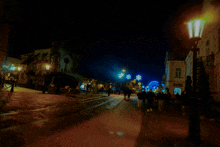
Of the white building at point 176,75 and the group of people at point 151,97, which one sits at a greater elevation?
the white building at point 176,75

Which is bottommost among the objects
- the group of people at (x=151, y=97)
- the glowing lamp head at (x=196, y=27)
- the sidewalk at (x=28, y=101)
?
the sidewalk at (x=28, y=101)

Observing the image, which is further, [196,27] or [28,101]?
[28,101]

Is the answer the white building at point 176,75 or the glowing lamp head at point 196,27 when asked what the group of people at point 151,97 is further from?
the white building at point 176,75

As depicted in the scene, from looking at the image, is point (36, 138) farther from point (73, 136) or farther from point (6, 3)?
point (6, 3)

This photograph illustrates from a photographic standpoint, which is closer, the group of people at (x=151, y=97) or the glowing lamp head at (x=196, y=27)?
the glowing lamp head at (x=196, y=27)

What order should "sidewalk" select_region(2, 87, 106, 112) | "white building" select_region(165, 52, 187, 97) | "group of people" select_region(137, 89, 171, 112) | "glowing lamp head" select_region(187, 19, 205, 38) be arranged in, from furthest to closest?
"white building" select_region(165, 52, 187, 97)
"group of people" select_region(137, 89, 171, 112)
"sidewalk" select_region(2, 87, 106, 112)
"glowing lamp head" select_region(187, 19, 205, 38)

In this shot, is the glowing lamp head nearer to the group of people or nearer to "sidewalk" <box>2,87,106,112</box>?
the group of people

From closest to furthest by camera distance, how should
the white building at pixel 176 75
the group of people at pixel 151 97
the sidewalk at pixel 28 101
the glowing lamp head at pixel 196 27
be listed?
the glowing lamp head at pixel 196 27
the sidewalk at pixel 28 101
the group of people at pixel 151 97
the white building at pixel 176 75

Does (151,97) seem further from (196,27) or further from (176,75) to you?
(176,75)

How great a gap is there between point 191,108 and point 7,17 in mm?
10636

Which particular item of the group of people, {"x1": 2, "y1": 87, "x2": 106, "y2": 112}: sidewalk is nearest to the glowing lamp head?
A: the group of people

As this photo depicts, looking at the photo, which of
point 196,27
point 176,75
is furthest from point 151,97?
point 176,75

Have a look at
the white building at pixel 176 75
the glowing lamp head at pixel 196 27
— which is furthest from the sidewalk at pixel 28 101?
the white building at pixel 176 75

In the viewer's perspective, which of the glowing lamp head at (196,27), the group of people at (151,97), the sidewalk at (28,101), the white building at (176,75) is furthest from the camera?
the white building at (176,75)
